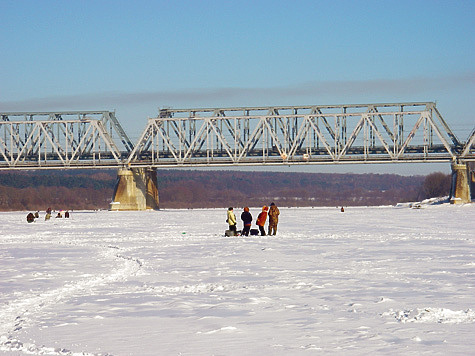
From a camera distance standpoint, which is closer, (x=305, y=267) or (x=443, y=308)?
(x=443, y=308)

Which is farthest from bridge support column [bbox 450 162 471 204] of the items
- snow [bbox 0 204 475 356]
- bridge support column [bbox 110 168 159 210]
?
snow [bbox 0 204 475 356]

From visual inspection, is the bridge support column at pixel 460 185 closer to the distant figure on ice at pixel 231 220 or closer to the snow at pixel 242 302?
the distant figure on ice at pixel 231 220

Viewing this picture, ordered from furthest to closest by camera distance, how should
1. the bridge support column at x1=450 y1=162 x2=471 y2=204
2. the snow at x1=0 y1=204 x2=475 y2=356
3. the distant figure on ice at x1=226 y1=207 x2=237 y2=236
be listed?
the bridge support column at x1=450 y1=162 x2=471 y2=204, the distant figure on ice at x1=226 y1=207 x2=237 y2=236, the snow at x1=0 y1=204 x2=475 y2=356

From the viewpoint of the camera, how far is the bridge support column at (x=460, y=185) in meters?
92.3

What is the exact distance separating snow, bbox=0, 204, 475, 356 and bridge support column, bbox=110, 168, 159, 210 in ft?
240

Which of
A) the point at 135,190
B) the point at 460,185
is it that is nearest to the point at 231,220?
the point at 460,185

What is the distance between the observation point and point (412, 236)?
3338 centimetres

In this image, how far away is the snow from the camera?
34.0ft

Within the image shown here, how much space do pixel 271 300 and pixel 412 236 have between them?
20457 millimetres

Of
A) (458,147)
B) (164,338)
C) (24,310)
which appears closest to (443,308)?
(164,338)

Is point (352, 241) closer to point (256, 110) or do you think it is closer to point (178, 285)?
point (178, 285)

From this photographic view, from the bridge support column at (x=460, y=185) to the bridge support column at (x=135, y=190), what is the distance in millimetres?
40382

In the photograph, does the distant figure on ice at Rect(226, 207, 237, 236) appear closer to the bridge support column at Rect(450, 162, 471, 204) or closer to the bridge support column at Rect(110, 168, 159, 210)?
the bridge support column at Rect(450, 162, 471, 204)

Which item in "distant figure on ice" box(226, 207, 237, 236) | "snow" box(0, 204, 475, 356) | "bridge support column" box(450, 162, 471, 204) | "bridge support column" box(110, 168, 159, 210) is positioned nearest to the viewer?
"snow" box(0, 204, 475, 356)
